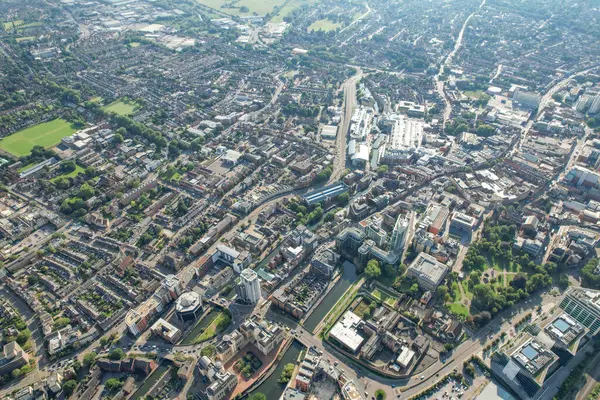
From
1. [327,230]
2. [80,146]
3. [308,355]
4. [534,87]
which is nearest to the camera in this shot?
[308,355]

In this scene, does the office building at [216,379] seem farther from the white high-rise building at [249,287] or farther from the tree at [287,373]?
the white high-rise building at [249,287]

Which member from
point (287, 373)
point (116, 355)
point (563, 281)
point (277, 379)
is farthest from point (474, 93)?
point (116, 355)

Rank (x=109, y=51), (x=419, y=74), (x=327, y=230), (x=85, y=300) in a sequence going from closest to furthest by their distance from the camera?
(x=85, y=300) < (x=327, y=230) < (x=419, y=74) < (x=109, y=51)

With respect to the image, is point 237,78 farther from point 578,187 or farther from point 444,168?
point 578,187

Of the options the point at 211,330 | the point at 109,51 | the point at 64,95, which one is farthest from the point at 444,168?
the point at 109,51

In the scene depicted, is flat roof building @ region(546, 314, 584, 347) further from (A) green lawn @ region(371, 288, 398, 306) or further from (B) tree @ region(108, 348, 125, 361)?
(B) tree @ region(108, 348, 125, 361)

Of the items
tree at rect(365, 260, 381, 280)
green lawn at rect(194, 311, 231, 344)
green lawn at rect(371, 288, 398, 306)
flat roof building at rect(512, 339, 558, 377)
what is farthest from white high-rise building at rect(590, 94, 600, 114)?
green lawn at rect(194, 311, 231, 344)
